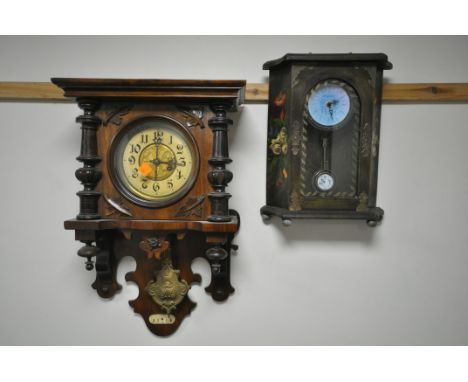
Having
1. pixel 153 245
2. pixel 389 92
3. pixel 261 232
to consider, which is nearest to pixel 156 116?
pixel 153 245

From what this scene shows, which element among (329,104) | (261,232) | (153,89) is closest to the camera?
(153,89)

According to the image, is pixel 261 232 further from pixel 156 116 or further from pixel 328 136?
pixel 156 116

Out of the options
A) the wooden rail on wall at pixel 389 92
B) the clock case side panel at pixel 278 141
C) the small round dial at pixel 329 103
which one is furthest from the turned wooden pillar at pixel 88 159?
the small round dial at pixel 329 103

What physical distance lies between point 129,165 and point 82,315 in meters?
0.73

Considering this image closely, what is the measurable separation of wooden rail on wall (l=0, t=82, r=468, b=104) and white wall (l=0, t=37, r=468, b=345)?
0.04 meters

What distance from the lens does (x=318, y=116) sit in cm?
103

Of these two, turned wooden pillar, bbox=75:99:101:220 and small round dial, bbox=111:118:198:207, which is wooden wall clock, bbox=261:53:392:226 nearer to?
small round dial, bbox=111:118:198:207

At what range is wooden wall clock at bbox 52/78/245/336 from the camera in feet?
2.98

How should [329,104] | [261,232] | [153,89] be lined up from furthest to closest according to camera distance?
[261,232], [329,104], [153,89]

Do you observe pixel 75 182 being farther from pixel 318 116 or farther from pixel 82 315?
pixel 318 116

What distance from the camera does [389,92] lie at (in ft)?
3.66

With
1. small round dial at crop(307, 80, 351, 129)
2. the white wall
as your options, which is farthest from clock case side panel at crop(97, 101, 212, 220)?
small round dial at crop(307, 80, 351, 129)

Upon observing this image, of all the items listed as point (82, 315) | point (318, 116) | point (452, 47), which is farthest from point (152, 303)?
point (452, 47)

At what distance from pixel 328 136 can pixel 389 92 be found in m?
0.35
